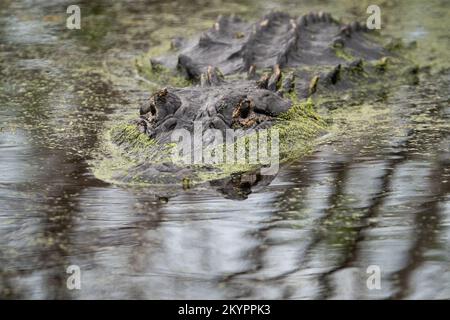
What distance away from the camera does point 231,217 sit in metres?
5.32

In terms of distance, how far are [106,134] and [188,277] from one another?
3039mm

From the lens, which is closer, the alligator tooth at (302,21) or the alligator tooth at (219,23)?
the alligator tooth at (302,21)

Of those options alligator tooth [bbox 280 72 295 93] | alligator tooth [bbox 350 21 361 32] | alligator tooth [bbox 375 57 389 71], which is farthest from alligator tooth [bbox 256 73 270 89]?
alligator tooth [bbox 350 21 361 32]

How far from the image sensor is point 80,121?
→ 25.5ft

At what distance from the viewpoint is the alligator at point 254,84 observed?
→ 6.39 metres

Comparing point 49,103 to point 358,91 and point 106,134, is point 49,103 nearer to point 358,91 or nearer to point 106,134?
point 106,134

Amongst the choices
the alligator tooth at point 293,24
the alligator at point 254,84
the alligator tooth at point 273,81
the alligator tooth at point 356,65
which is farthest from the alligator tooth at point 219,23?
the alligator tooth at point 273,81

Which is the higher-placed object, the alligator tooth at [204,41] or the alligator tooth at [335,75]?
the alligator tooth at [204,41]

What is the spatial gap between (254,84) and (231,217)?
2.24m

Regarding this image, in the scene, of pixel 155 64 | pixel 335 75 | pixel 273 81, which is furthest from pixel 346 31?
pixel 273 81

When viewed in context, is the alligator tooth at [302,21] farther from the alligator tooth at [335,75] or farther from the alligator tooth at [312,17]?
the alligator tooth at [335,75]

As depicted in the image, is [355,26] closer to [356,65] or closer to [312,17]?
[312,17]

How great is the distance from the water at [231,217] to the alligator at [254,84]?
26 centimetres

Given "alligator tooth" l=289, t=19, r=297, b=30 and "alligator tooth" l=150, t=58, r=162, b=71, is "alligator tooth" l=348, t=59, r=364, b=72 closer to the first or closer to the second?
"alligator tooth" l=289, t=19, r=297, b=30
